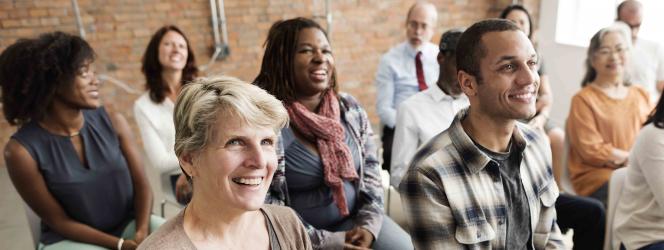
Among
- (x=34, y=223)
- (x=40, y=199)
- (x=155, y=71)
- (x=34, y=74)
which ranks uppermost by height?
(x=34, y=74)

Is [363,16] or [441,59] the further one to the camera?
[363,16]

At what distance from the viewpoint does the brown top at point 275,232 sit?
1.05 metres

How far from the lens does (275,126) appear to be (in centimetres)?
115

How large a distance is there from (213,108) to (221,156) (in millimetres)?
108

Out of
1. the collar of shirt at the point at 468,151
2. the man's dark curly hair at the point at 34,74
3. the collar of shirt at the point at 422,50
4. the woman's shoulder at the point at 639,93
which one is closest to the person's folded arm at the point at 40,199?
the man's dark curly hair at the point at 34,74

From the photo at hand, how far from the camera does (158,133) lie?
101 inches

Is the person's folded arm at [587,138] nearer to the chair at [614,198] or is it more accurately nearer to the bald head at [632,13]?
the chair at [614,198]

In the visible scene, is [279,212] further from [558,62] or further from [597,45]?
[558,62]

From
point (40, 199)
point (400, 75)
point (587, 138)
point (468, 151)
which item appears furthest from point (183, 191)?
point (587, 138)

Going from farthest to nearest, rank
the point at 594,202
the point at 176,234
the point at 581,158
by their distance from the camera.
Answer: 1. the point at 581,158
2. the point at 594,202
3. the point at 176,234

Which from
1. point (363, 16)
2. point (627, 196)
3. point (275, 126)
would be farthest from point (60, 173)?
point (363, 16)

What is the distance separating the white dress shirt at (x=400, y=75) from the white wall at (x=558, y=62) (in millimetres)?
2076

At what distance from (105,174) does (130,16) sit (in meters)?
2.66

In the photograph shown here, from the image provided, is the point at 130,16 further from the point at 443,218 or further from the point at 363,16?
the point at 443,218
